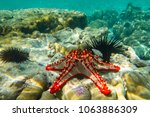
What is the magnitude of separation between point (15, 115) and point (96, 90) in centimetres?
174

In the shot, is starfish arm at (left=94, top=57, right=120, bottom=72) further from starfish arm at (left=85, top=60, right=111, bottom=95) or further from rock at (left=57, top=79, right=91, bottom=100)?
rock at (left=57, top=79, right=91, bottom=100)

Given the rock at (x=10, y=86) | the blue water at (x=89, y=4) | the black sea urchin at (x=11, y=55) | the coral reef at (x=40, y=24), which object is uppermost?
the blue water at (x=89, y=4)

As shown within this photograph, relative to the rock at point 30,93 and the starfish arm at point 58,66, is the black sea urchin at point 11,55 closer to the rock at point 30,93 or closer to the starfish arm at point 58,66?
the starfish arm at point 58,66

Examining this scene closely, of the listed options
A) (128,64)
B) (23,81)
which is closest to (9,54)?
(23,81)

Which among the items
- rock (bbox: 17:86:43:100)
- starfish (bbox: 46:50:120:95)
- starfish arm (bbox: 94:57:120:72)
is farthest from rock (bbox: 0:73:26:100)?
starfish arm (bbox: 94:57:120:72)

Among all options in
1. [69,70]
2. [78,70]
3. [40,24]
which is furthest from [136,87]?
[40,24]

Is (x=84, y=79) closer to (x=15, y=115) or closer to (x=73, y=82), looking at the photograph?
(x=73, y=82)

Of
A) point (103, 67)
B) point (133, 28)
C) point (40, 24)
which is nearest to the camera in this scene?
point (103, 67)

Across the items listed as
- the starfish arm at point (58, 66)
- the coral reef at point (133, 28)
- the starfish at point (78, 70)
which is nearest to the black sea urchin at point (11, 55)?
the starfish arm at point (58, 66)

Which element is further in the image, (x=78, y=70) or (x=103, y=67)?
(x=103, y=67)

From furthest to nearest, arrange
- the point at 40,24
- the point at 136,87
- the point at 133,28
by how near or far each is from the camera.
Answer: the point at 133,28 → the point at 40,24 → the point at 136,87

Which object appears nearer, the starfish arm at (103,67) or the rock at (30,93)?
the rock at (30,93)

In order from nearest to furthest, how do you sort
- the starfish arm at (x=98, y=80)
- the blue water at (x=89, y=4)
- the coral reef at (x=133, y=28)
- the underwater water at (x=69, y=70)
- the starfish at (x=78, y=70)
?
Answer: the starfish arm at (x=98, y=80), the starfish at (x=78, y=70), the underwater water at (x=69, y=70), the coral reef at (x=133, y=28), the blue water at (x=89, y=4)

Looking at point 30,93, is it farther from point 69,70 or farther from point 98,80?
point 98,80
